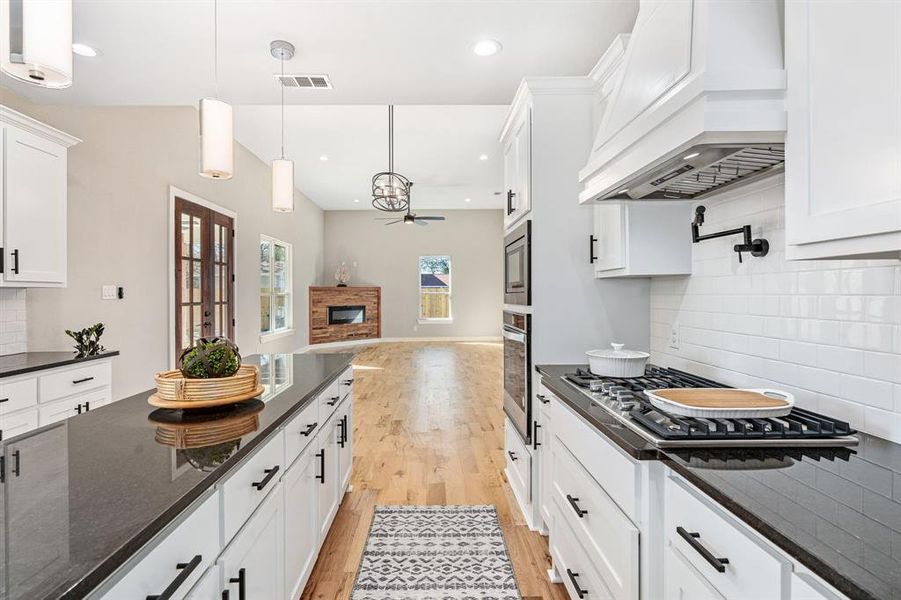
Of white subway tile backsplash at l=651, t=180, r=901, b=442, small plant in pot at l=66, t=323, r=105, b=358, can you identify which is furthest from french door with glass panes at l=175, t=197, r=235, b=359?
white subway tile backsplash at l=651, t=180, r=901, b=442

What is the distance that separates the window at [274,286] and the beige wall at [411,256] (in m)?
2.70

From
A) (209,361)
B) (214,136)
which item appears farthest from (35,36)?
(209,361)

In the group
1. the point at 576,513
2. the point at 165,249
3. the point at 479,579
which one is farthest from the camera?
the point at 165,249

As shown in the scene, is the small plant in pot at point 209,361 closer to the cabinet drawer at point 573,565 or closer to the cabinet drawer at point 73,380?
the cabinet drawer at point 573,565

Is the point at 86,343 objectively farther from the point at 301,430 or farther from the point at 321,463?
the point at 301,430

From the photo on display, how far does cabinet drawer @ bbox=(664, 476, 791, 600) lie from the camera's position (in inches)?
31.7

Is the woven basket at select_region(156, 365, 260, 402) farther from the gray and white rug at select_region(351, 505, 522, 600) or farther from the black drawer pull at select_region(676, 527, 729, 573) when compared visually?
the black drawer pull at select_region(676, 527, 729, 573)

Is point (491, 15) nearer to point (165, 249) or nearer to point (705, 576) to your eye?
point (705, 576)

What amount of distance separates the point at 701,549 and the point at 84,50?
361cm

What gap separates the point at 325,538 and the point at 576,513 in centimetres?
134

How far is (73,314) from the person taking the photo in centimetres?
370

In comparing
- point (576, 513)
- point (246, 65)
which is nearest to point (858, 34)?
point (576, 513)

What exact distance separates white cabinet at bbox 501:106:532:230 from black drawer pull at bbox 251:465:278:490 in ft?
5.98

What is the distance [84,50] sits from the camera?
8.59ft
